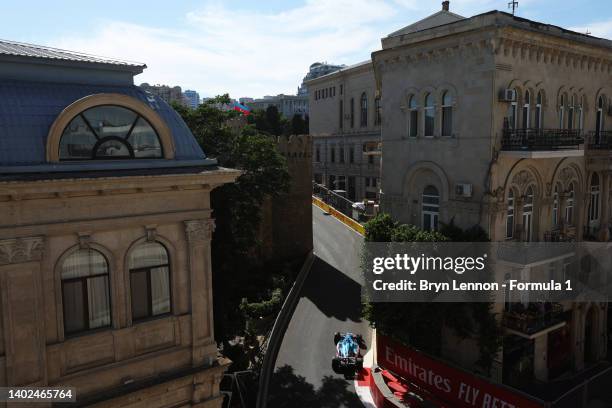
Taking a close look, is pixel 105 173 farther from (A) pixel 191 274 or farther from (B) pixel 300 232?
(B) pixel 300 232

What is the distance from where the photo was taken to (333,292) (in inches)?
1372

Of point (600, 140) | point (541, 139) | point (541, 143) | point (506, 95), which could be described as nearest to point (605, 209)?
point (600, 140)

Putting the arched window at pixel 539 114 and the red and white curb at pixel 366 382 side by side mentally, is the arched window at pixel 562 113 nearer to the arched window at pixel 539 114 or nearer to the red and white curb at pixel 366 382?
the arched window at pixel 539 114

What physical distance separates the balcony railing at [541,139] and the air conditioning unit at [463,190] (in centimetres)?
218

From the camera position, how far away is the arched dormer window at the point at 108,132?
439 inches


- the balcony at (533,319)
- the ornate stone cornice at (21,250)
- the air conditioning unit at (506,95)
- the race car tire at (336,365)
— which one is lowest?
the race car tire at (336,365)

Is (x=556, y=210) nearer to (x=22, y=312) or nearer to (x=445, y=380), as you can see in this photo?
(x=445, y=380)

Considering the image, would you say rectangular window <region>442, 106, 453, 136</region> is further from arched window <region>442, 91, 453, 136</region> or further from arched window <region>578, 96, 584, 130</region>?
arched window <region>578, 96, 584, 130</region>

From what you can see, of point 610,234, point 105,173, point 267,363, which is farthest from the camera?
point 610,234

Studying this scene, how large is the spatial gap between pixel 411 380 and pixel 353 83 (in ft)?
167

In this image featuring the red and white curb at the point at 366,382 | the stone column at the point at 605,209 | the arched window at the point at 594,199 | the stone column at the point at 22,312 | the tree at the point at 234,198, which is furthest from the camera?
the arched window at the point at 594,199

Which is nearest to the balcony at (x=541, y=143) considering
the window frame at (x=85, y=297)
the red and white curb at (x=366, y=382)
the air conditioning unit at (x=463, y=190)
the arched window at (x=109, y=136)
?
the air conditioning unit at (x=463, y=190)

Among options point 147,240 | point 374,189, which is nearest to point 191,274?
point 147,240

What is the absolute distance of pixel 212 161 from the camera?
13.1m
